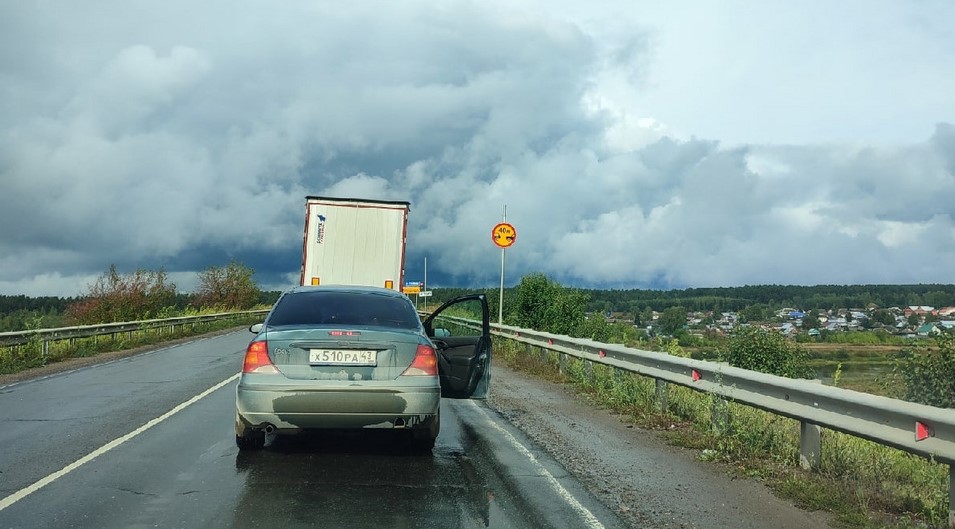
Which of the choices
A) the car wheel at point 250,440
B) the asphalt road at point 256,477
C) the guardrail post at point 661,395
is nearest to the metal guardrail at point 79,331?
the asphalt road at point 256,477

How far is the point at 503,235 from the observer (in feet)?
71.5

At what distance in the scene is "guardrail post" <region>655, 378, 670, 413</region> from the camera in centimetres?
1059

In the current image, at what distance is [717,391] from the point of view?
864 cm

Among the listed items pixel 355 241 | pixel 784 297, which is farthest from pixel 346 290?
pixel 784 297

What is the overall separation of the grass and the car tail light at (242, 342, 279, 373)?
4.45m

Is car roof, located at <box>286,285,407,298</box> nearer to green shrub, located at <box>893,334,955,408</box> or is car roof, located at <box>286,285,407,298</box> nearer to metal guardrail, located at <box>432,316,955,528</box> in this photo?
metal guardrail, located at <box>432,316,955,528</box>

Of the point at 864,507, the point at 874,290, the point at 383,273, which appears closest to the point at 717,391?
the point at 864,507

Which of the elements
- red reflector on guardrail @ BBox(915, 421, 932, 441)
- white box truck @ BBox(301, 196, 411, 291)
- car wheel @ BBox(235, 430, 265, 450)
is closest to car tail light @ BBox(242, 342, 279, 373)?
car wheel @ BBox(235, 430, 265, 450)

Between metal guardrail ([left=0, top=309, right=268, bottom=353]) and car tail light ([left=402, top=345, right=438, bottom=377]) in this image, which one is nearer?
car tail light ([left=402, top=345, right=438, bottom=377])

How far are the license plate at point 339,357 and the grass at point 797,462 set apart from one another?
144 inches

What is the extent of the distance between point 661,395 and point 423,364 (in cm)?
481

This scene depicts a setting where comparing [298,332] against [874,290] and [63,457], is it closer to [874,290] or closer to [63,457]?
[63,457]

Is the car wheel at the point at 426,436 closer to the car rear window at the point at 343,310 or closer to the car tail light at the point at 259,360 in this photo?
the car rear window at the point at 343,310

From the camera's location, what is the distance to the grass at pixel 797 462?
228 inches
